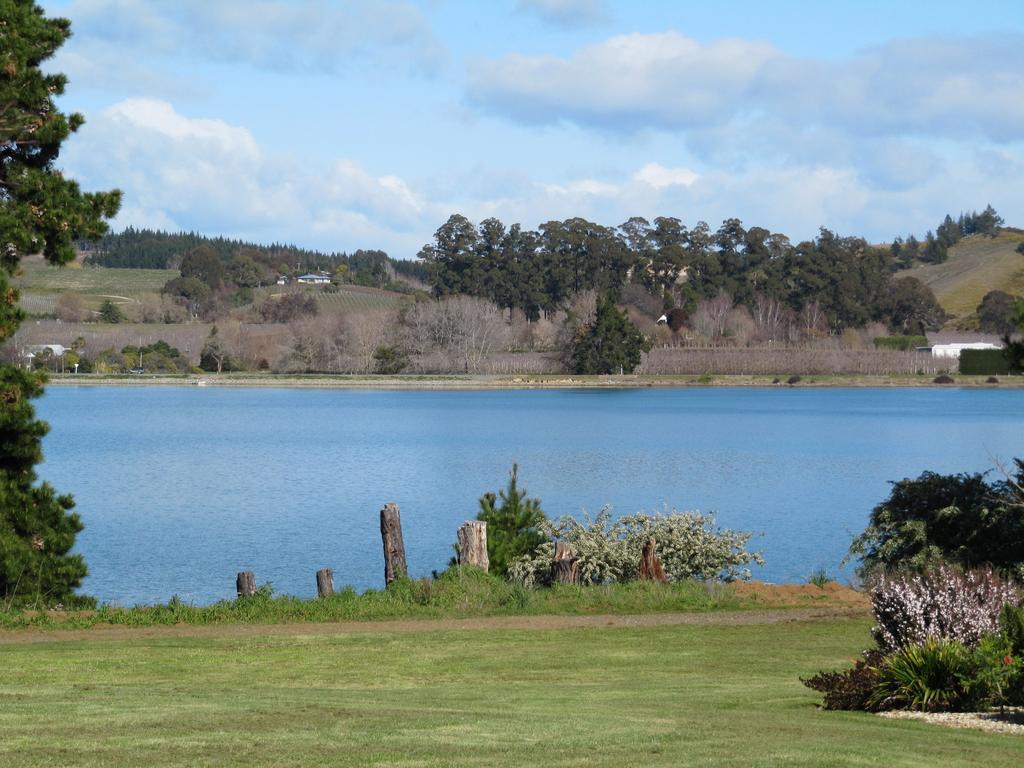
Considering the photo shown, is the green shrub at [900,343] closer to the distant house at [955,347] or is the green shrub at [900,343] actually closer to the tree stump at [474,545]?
the distant house at [955,347]

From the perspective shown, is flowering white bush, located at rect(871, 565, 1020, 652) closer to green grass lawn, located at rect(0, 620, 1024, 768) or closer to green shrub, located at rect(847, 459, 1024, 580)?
green grass lawn, located at rect(0, 620, 1024, 768)

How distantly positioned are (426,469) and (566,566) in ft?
121

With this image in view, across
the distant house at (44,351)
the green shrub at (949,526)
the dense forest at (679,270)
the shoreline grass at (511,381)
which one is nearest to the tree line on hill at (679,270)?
the dense forest at (679,270)

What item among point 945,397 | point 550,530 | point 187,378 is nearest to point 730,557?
point 550,530

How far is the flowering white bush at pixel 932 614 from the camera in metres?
11.5

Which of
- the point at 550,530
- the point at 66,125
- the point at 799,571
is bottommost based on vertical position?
the point at 799,571

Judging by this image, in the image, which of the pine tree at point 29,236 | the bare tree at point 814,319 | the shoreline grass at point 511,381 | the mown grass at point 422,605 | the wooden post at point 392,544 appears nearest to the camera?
the mown grass at point 422,605

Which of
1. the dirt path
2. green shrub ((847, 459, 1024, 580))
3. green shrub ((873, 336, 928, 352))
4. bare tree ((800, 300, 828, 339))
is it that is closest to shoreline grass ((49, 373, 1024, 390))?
green shrub ((873, 336, 928, 352))

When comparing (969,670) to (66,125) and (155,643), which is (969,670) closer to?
(155,643)

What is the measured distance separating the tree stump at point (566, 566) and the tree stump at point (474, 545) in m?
1.11

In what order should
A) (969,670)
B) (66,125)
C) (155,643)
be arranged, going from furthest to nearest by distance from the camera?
1. (66,125)
2. (155,643)
3. (969,670)

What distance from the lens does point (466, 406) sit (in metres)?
109

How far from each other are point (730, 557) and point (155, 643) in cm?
990

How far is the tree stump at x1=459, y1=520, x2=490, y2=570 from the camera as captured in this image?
20.3m
